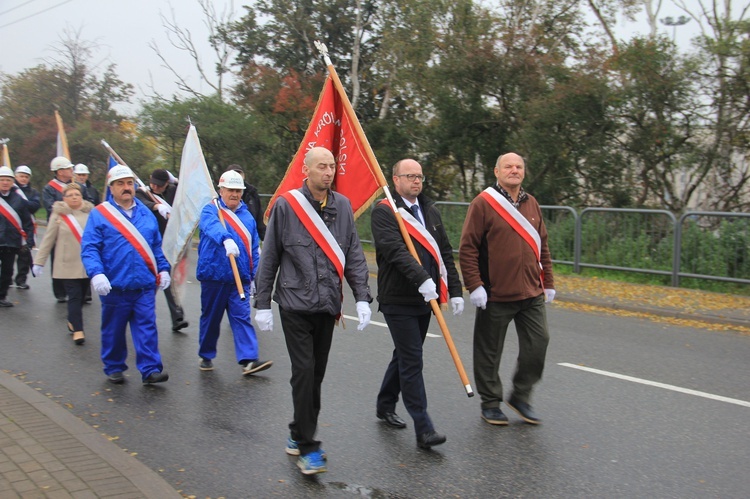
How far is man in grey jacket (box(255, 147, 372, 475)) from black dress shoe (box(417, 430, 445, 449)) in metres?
0.70

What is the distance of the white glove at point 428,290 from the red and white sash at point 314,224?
586 millimetres

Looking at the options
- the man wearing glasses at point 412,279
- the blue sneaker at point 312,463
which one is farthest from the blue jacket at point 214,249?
the blue sneaker at point 312,463

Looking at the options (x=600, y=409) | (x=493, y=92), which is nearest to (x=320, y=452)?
(x=600, y=409)

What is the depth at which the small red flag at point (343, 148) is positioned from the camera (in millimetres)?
5672

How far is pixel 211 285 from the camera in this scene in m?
7.25

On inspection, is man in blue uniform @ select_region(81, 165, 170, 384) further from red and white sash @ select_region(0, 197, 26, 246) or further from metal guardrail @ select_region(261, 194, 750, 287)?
metal guardrail @ select_region(261, 194, 750, 287)

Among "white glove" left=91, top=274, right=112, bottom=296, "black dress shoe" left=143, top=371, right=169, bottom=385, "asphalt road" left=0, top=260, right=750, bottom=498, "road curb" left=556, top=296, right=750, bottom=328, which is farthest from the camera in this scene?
"road curb" left=556, top=296, right=750, bottom=328

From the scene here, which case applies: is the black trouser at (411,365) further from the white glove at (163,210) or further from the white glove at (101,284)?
the white glove at (163,210)

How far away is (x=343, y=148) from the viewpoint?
586cm

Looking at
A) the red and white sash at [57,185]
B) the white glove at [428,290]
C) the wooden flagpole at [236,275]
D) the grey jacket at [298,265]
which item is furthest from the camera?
the red and white sash at [57,185]

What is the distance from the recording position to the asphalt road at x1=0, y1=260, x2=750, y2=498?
4.62 metres

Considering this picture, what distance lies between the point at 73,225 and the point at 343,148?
14.7 ft

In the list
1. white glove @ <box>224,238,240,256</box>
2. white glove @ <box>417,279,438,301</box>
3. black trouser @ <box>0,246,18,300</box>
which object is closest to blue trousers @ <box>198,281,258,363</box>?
white glove @ <box>224,238,240,256</box>

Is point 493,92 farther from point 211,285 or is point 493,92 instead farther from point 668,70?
point 211,285
